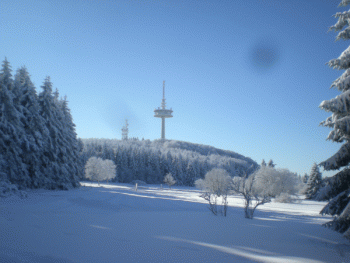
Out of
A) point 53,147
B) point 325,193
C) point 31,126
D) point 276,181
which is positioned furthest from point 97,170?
point 325,193

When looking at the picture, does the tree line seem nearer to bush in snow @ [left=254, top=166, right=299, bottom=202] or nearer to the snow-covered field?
the snow-covered field

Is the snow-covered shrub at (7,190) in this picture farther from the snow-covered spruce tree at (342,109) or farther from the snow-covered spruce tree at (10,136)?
the snow-covered spruce tree at (342,109)

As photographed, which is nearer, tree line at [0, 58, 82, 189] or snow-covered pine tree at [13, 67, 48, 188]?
tree line at [0, 58, 82, 189]

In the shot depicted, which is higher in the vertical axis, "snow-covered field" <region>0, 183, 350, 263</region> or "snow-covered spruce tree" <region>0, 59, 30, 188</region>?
"snow-covered spruce tree" <region>0, 59, 30, 188</region>

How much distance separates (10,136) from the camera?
19906mm

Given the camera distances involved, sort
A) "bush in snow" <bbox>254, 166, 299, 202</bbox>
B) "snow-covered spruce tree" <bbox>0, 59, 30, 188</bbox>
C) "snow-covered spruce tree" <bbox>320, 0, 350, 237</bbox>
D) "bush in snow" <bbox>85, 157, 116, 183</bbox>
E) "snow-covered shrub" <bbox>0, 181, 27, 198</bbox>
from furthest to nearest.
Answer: "bush in snow" <bbox>85, 157, 116, 183</bbox> < "bush in snow" <bbox>254, 166, 299, 202</bbox> < "snow-covered spruce tree" <bbox>0, 59, 30, 188</bbox> < "snow-covered shrub" <bbox>0, 181, 27, 198</bbox> < "snow-covered spruce tree" <bbox>320, 0, 350, 237</bbox>

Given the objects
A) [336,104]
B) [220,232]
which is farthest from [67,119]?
[336,104]

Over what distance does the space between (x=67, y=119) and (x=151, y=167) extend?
54.1 meters

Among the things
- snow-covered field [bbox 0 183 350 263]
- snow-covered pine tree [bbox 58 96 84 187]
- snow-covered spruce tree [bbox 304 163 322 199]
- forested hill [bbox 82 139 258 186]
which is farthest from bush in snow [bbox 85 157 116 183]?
snow-covered field [bbox 0 183 350 263]

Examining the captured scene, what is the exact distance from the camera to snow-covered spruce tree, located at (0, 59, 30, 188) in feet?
64.4

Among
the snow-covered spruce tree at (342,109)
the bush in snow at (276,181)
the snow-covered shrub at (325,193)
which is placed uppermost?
the snow-covered spruce tree at (342,109)

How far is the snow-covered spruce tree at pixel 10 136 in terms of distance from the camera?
773 inches

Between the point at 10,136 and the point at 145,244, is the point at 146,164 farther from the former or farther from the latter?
the point at 145,244

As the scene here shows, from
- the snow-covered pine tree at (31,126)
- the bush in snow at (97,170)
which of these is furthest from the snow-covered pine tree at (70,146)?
the bush in snow at (97,170)
